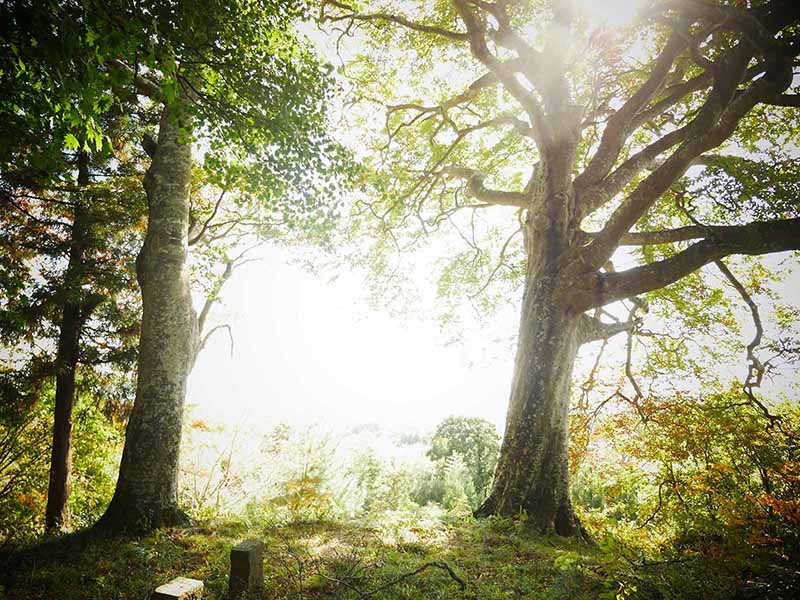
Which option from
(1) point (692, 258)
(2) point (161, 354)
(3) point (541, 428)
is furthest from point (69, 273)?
(1) point (692, 258)

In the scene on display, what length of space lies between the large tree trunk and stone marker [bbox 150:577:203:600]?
2.41m

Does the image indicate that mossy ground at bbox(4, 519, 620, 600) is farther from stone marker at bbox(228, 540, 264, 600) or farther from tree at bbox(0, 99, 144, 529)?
tree at bbox(0, 99, 144, 529)

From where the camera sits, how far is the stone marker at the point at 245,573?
2891 mm

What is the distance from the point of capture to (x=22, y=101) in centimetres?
305

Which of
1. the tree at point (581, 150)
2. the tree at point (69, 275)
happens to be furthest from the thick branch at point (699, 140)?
the tree at point (69, 275)

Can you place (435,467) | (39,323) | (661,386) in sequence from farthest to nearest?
(435,467) → (39,323) → (661,386)

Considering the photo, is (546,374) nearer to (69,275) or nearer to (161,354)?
(161,354)

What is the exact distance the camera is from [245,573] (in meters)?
2.92

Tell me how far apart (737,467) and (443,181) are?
8060mm

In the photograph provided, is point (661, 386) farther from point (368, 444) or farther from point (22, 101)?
point (22, 101)

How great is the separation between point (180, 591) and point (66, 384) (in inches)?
303

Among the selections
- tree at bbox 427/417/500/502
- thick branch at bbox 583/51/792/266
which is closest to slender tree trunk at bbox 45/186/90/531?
thick branch at bbox 583/51/792/266

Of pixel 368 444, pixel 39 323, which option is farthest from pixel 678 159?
pixel 39 323

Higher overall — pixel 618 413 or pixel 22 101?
pixel 22 101
